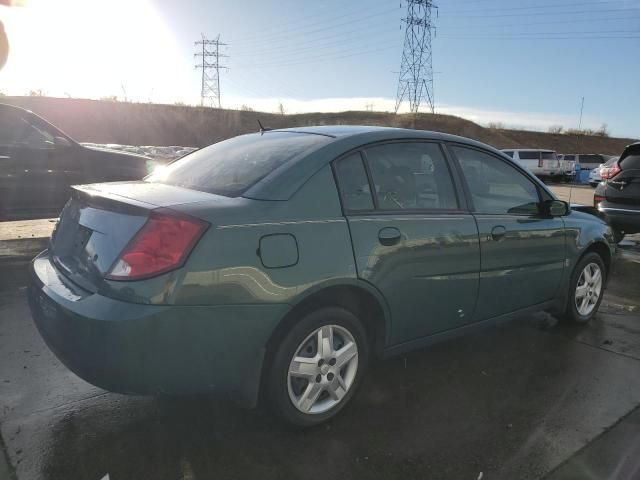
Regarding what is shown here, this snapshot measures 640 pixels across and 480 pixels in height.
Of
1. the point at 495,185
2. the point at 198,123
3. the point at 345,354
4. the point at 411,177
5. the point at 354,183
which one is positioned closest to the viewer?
the point at 345,354

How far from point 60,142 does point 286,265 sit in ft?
18.5

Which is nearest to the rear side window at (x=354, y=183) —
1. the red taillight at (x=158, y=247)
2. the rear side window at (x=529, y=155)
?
the red taillight at (x=158, y=247)

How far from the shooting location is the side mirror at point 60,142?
696 centimetres

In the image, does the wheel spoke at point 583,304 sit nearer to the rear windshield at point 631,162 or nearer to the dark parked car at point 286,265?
the dark parked car at point 286,265

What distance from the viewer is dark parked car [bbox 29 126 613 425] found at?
2.37 metres

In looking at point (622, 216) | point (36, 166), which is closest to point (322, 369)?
point (36, 166)

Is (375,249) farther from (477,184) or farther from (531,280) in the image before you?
(531,280)

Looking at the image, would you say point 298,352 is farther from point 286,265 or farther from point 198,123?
point 198,123

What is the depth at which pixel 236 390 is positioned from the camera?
2.59 metres

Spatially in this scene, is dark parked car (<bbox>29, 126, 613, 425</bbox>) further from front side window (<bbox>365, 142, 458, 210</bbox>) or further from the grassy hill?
the grassy hill

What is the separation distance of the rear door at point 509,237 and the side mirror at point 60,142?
5.45 m

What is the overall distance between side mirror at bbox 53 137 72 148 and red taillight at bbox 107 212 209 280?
210 inches

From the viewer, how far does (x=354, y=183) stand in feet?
9.93

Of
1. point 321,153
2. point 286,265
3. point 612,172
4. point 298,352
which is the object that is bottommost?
point 298,352
